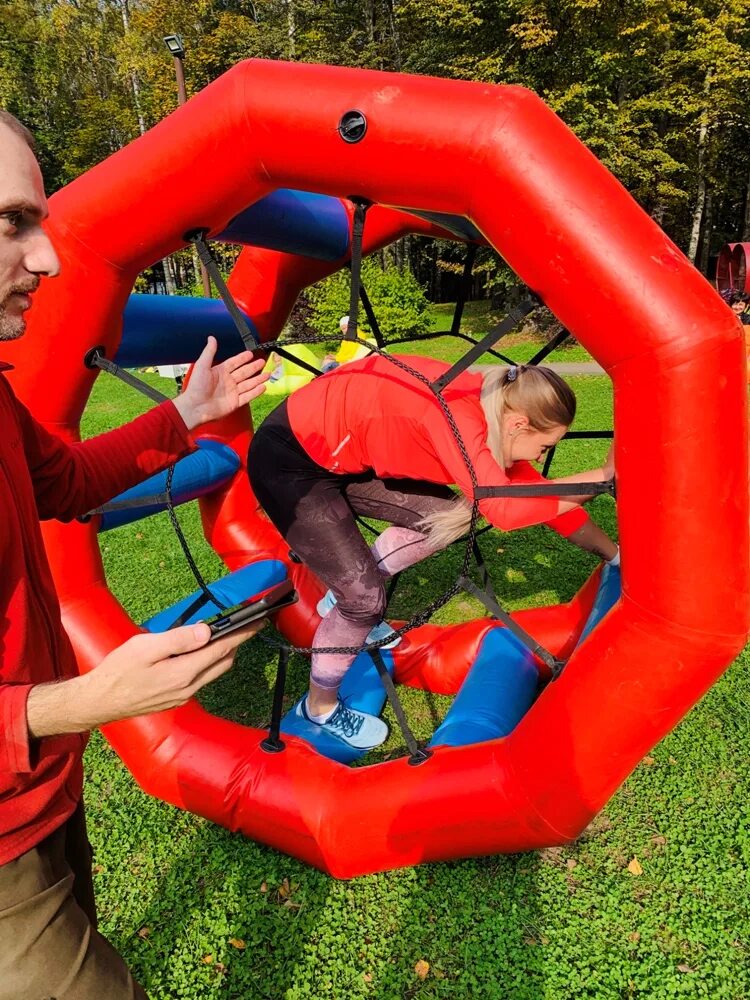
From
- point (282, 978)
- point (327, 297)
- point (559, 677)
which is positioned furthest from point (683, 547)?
point (327, 297)

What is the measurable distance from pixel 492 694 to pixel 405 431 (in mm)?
1360

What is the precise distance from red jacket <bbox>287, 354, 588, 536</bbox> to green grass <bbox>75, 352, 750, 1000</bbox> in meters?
1.24

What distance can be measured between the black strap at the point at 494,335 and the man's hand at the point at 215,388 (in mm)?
636

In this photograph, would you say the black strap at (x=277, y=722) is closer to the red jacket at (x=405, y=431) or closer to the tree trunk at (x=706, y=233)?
the red jacket at (x=405, y=431)

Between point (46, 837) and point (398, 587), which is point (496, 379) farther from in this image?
point (398, 587)

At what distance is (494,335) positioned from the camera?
2230 mm

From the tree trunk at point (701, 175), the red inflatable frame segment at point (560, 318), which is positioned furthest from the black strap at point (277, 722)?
the tree trunk at point (701, 175)

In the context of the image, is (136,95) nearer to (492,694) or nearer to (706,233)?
(706,233)

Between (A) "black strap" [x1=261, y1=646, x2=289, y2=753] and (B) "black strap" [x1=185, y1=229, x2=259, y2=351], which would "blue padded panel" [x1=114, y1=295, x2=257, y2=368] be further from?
(A) "black strap" [x1=261, y1=646, x2=289, y2=753]

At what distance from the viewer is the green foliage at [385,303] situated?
16.9 metres

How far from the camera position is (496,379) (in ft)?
8.15

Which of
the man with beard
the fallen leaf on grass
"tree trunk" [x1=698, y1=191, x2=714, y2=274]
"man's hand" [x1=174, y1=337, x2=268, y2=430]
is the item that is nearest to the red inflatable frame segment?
the fallen leaf on grass

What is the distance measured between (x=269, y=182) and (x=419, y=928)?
8.65 ft

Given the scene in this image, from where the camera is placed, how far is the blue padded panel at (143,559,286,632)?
3396mm
